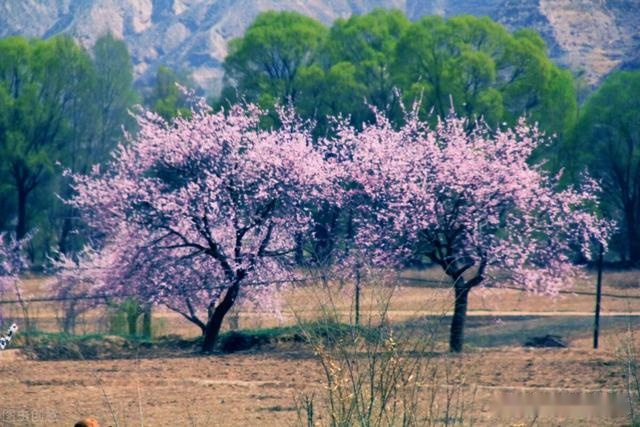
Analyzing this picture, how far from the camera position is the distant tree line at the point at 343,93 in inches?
1791

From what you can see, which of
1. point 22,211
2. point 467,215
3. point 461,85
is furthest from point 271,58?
point 467,215

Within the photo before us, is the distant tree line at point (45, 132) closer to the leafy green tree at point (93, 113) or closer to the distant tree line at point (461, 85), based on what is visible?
the leafy green tree at point (93, 113)

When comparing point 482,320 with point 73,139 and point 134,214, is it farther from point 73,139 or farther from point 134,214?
point 73,139

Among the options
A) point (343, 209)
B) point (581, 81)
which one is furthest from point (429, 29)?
point (581, 81)

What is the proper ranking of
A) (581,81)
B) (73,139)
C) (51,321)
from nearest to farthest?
(51,321) < (73,139) < (581,81)

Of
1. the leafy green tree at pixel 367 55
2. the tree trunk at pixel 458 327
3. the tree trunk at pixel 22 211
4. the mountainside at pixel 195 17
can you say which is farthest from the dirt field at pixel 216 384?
the mountainside at pixel 195 17

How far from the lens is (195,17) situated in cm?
17862

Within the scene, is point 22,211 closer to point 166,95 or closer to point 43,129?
point 43,129

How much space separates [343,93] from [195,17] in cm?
13393

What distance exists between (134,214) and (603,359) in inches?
411

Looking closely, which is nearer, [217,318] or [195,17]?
[217,318]

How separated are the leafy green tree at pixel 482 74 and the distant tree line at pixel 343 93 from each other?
0.06m

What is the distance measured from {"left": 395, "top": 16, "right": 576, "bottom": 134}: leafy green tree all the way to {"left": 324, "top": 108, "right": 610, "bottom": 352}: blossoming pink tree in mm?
21242

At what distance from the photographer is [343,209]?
25.7m
